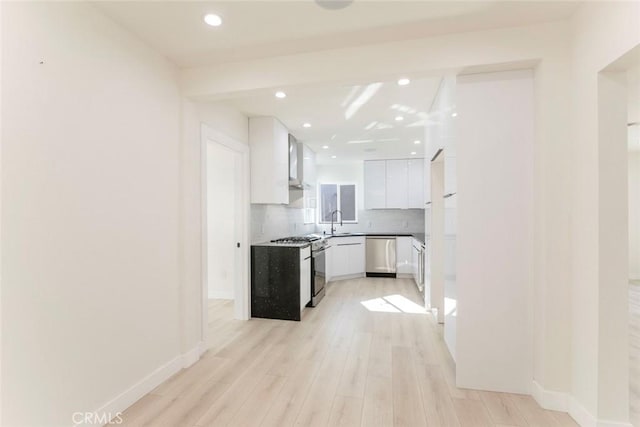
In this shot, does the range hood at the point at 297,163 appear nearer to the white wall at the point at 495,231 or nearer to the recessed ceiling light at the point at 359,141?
the recessed ceiling light at the point at 359,141

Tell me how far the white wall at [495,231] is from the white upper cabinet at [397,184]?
4380mm

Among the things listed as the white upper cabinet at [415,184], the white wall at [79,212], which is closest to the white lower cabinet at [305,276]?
the white wall at [79,212]

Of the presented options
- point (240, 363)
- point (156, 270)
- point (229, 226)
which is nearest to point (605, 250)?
point (240, 363)

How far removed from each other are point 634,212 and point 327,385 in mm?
7224

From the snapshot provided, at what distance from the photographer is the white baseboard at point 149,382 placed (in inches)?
78.2

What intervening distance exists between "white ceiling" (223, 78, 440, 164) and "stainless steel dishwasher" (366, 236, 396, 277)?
1988 millimetres

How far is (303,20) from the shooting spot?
2.00m

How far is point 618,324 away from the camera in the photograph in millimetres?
1753

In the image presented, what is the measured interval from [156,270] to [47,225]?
0.88 metres

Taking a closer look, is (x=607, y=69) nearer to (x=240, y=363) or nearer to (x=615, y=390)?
(x=615, y=390)

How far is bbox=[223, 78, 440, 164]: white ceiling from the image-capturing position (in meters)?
3.10

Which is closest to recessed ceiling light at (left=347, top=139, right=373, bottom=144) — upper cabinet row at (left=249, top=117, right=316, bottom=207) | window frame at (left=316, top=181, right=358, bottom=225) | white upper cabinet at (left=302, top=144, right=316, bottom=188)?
white upper cabinet at (left=302, top=144, right=316, bottom=188)

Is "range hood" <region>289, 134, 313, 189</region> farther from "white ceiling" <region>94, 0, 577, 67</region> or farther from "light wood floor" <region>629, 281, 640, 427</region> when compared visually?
Result: "light wood floor" <region>629, 281, 640, 427</region>

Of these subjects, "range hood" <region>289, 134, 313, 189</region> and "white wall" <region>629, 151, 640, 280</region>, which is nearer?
"range hood" <region>289, 134, 313, 189</region>
